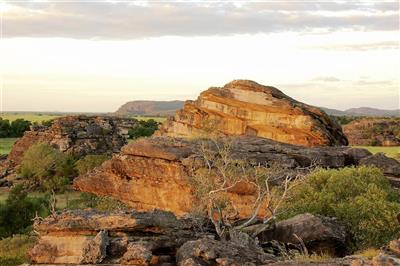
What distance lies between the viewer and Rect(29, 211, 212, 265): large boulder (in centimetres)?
2112

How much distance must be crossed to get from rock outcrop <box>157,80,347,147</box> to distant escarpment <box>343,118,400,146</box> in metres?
71.0

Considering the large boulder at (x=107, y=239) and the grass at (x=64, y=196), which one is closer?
the large boulder at (x=107, y=239)

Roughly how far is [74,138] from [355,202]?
85976 mm

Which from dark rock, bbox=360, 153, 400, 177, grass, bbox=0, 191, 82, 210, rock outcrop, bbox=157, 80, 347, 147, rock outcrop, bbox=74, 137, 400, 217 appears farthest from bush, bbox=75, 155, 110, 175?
dark rock, bbox=360, 153, 400, 177

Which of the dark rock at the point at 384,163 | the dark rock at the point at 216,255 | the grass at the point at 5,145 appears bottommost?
the grass at the point at 5,145

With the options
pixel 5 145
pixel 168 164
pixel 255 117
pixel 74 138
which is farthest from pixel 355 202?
pixel 5 145

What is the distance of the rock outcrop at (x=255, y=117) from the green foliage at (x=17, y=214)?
18006mm

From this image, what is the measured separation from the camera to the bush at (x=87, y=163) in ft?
307

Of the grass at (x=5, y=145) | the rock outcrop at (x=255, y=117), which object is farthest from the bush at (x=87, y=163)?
the grass at (x=5, y=145)

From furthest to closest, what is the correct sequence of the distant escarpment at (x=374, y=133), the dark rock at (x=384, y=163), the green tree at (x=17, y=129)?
the green tree at (x=17, y=129) → the distant escarpment at (x=374, y=133) → the dark rock at (x=384, y=163)

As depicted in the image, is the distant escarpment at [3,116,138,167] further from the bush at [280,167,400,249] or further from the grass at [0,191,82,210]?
the bush at [280,167,400,249]

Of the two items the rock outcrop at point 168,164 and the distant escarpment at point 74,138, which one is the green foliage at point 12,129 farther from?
the rock outcrop at point 168,164

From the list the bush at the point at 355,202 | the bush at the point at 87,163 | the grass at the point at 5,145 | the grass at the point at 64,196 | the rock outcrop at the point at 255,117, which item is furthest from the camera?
the grass at the point at 5,145

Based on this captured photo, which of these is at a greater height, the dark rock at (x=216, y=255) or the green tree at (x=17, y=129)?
the dark rock at (x=216, y=255)
